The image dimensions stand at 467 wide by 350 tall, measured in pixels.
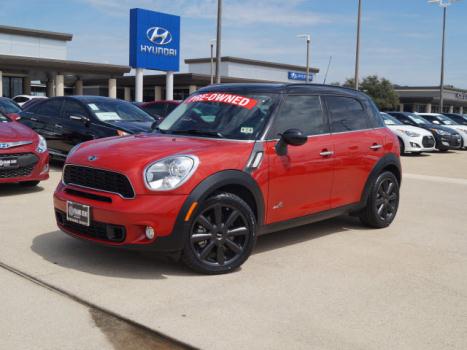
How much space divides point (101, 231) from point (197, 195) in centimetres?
87

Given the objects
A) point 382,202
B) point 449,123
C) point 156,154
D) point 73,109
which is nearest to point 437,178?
point 382,202

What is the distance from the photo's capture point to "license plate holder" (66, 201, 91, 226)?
451cm

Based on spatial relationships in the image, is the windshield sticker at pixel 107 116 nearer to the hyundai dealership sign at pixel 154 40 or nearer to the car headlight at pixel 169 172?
the car headlight at pixel 169 172

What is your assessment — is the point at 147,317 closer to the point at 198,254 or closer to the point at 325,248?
the point at 198,254

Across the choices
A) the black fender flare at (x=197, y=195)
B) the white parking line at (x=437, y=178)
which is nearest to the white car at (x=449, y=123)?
the white parking line at (x=437, y=178)

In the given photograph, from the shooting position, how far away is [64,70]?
3775cm

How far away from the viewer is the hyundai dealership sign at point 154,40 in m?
27.7

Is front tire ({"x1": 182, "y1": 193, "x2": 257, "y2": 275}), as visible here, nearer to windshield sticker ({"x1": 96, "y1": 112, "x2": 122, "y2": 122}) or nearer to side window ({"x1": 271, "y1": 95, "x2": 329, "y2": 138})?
side window ({"x1": 271, "y1": 95, "x2": 329, "y2": 138})

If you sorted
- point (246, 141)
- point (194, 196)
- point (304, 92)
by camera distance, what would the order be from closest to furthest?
point (194, 196), point (246, 141), point (304, 92)

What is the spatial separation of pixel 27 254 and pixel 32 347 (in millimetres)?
2010

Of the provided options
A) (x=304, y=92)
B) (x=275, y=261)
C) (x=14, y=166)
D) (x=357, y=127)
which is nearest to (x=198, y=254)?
(x=275, y=261)

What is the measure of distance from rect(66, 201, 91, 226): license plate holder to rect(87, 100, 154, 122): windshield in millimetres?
5667

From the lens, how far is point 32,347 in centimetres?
318

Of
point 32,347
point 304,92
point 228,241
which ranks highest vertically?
point 304,92
